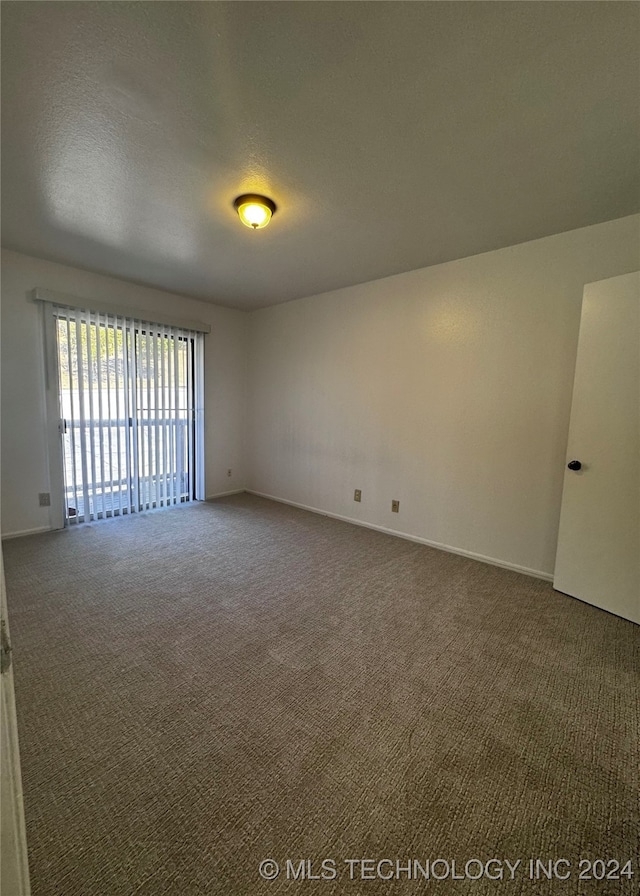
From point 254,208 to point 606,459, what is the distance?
2.70 metres

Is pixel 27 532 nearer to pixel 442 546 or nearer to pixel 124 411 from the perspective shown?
pixel 124 411

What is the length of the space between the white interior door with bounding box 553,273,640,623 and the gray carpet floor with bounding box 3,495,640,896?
233 millimetres

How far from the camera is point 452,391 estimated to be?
A: 124 inches

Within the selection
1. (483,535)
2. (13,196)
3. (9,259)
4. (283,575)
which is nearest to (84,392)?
(9,259)

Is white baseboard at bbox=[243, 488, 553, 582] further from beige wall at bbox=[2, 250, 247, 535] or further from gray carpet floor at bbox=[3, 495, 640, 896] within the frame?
beige wall at bbox=[2, 250, 247, 535]

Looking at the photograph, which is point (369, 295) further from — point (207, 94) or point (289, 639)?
point (289, 639)

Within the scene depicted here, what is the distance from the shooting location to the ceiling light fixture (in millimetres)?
2139

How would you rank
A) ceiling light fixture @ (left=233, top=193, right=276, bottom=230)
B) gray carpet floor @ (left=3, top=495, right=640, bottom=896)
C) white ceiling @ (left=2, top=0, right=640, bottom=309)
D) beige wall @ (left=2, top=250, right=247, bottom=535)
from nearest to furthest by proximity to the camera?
gray carpet floor @ (left=3, top=495, right=640, bottom=896), white ceiling @ (left=2, top=0, right=640, bottom=309), ceiling light fixture @ (left=233, top=193, right=276, bottom=230), beige wall @ (left=2, top=250, right=247, bottom=535)

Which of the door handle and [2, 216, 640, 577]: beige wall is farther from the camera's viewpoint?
[2, 216, 640, 577]: beige wall

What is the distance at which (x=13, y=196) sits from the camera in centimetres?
220

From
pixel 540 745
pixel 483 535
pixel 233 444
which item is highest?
pixel 233 444

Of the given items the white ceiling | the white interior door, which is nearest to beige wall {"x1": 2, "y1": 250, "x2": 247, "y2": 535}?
the white ceiling

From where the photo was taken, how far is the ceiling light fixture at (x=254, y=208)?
2.14 meters

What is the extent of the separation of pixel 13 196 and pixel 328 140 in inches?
78.0
